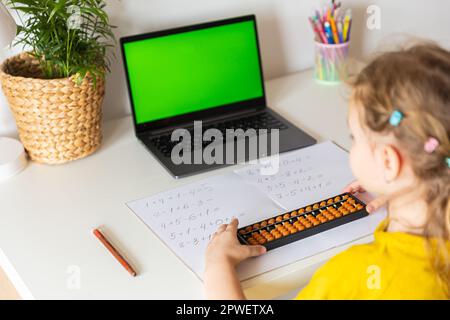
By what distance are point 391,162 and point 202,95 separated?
2.05 feet

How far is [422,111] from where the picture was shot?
0.74m

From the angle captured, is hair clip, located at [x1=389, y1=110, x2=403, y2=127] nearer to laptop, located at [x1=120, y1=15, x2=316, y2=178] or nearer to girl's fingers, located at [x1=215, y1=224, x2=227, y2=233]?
girl's fingers, located at [x1=215, y1=224, x2=227, y2=233]

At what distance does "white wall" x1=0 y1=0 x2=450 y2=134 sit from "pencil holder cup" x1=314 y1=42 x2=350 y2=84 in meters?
0.10

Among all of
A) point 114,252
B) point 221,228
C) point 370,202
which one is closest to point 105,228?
point 114,252

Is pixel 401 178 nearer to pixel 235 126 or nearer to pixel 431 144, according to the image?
pixel 431 144

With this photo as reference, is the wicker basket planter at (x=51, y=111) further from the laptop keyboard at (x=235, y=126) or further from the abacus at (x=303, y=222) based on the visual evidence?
the abacus at (x=303, y=222)

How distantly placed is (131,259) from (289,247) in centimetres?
24

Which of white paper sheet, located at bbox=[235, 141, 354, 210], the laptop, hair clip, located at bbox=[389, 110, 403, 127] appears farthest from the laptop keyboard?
hair clip, located at bbox=[389, 110, 403, 127]

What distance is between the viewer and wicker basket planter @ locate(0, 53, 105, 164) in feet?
3.64

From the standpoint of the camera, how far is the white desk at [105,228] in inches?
35.0

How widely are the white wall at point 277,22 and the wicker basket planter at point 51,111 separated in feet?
0.38

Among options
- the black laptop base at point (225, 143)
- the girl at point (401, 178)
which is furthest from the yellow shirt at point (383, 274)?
the black laptop base at point (225, 143)

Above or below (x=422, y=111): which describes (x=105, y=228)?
below
